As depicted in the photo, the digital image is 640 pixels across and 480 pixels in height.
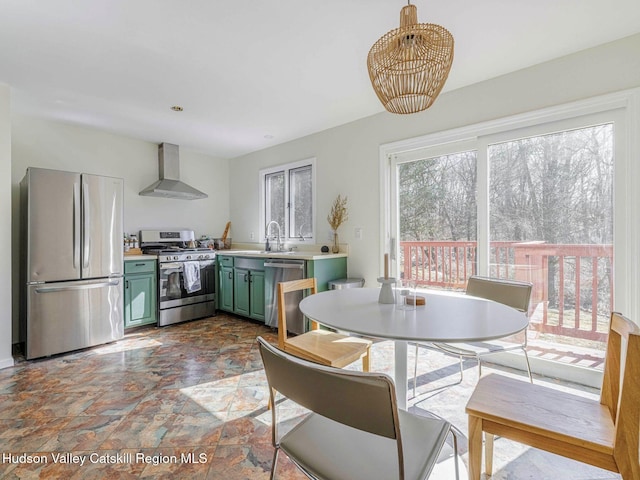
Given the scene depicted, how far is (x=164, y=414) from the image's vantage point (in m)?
1.97

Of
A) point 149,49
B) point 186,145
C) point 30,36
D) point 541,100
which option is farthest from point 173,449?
point 186,145

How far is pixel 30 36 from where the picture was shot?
2027mm

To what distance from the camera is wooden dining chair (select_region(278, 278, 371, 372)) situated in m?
1.76

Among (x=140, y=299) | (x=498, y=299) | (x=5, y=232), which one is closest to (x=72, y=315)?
(x=140, y=299)

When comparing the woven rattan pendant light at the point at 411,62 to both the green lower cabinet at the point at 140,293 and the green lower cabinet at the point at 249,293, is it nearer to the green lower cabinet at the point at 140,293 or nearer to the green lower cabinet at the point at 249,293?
the green lower cabinet at the point at 249,293

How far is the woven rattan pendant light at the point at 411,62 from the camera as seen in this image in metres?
1.30

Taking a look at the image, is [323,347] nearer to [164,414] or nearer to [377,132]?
[164,414]

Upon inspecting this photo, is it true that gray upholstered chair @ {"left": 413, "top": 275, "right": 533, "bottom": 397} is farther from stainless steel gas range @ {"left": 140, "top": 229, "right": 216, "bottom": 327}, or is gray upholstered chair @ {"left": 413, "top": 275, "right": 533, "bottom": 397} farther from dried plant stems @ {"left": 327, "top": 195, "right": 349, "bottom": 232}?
stainless steel gas range @ {"left": 140, "top": 229, "right": 216, "bottom": 327}

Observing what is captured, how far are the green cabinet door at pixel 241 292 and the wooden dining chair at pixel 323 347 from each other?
6.70ft

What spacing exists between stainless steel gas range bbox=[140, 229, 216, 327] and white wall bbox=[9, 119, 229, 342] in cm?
25

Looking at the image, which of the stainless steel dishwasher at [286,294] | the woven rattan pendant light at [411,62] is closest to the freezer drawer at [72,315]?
the stainless steel dishwasher at [286,294]

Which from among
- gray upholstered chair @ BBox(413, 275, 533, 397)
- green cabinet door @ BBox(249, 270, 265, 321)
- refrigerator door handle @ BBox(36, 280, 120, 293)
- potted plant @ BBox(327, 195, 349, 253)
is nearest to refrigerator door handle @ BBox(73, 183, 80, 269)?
refrigerator door handle @ BBox(36, 280, 120, 293)

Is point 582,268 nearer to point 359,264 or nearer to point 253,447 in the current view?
point 359,264

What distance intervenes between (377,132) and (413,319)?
2602 mm
